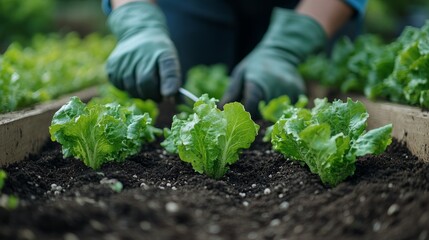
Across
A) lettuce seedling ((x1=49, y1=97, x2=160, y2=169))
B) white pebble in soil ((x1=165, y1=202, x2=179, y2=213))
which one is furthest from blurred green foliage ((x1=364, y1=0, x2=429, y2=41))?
white pebble in soil ((x1=165, y1=202, x2=179, y2=213))

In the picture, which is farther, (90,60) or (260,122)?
(90,60)

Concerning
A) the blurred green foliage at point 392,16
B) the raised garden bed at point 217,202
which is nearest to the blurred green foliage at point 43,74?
the raised garden bed at point 217,202

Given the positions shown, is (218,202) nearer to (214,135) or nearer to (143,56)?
(214,135)

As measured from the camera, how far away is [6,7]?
28.6 feet

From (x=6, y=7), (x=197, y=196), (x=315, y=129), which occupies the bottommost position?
(x=6, y=7)

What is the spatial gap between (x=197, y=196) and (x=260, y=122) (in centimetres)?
168

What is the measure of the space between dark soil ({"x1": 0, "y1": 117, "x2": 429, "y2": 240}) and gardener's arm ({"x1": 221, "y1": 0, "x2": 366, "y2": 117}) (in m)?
1.30

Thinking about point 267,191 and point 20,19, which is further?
point 20,19

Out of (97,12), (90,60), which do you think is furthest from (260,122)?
(97,12)

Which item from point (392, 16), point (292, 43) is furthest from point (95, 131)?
point (392, 16)

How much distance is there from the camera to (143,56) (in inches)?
143

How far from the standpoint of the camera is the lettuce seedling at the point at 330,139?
222 cm

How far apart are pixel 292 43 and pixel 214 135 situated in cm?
204

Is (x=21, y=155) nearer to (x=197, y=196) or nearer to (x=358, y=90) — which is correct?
(x=197, y=196)
